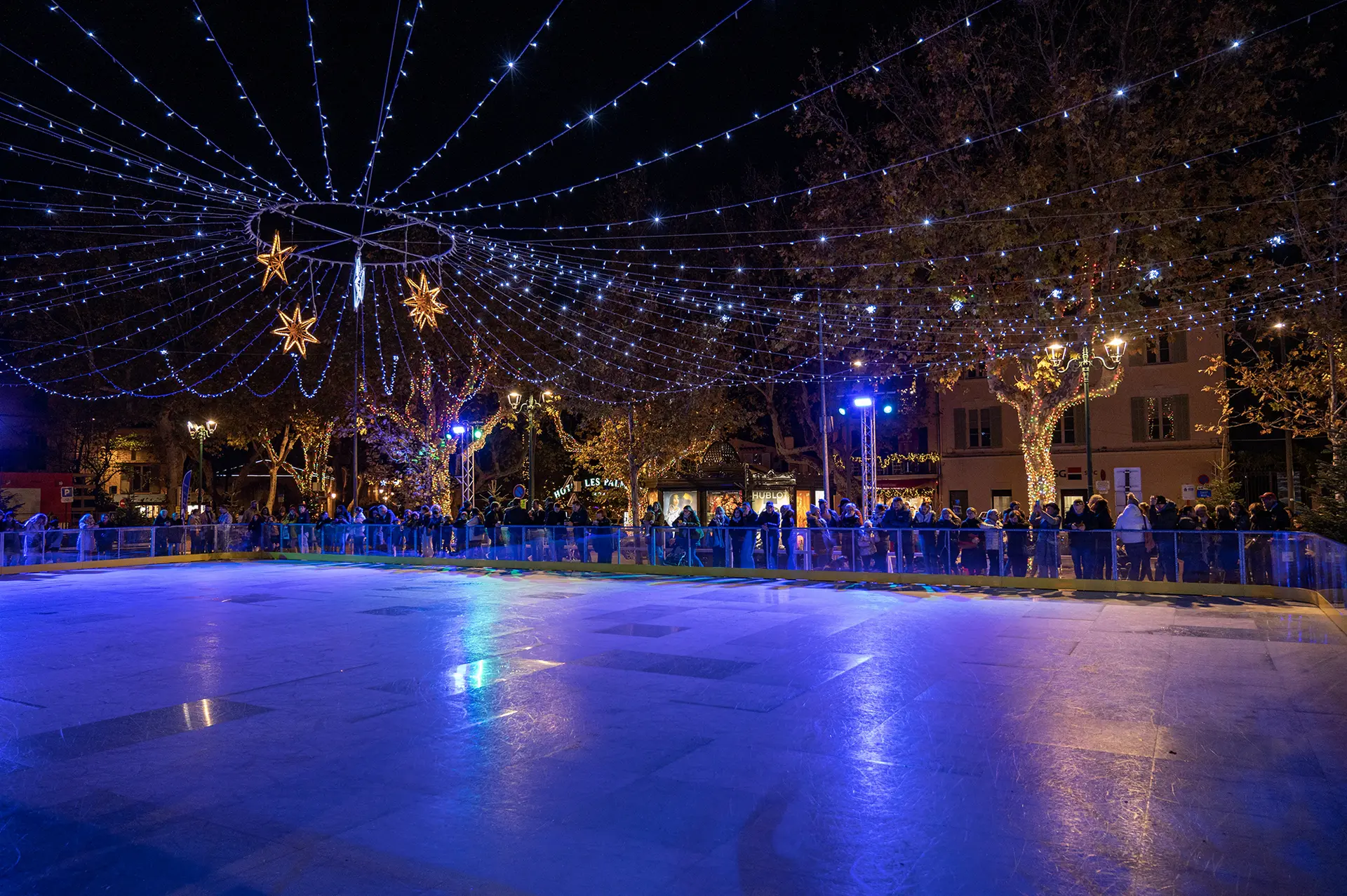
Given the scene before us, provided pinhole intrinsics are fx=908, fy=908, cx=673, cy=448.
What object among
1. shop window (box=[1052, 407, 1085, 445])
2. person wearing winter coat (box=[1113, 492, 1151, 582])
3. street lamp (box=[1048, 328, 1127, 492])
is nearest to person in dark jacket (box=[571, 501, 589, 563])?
person wearing winter coat (box=[1113, 492, 1151, 582])

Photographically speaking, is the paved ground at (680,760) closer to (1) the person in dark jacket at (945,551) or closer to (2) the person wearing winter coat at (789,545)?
(1) the person in dark jacket at (945,551)

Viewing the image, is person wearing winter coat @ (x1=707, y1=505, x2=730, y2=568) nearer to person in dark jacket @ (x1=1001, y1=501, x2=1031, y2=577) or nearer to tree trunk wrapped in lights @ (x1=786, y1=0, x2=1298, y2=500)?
person in dark jacket @ (x1=1001, y1=501, x2=1031, y2=577)

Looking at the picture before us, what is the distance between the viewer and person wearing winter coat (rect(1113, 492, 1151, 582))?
14594 mm

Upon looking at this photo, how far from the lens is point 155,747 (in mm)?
5871

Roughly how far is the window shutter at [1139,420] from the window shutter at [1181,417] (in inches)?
38.0

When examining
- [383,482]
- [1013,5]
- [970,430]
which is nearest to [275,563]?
[383,482]

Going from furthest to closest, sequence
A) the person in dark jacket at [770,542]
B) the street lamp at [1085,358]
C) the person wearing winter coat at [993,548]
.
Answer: the street lamp at [1085,358]
the person in dark jacket at [770,542]
the person wearing winter coat at [993,548]

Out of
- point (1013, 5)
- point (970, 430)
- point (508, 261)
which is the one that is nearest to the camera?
point (1013, 5)

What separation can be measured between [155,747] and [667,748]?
130 inches

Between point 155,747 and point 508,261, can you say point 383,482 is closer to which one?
point 508,261

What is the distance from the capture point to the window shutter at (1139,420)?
33.2 meters

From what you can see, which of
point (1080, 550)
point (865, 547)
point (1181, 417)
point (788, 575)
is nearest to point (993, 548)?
point (1080, 550)

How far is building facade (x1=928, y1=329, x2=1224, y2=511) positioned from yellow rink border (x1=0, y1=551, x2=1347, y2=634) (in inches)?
647

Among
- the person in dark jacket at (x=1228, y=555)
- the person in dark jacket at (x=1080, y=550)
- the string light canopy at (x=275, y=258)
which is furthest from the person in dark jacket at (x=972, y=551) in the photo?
the string light canopy at (x=275, y=258)
